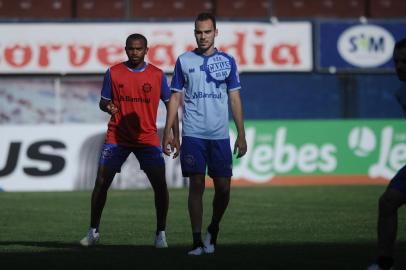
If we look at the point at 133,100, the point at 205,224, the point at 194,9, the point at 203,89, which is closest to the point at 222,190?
the point at 203,89

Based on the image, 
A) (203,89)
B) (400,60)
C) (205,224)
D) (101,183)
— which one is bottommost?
(205,224)

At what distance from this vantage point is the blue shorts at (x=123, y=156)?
11977 millimetres

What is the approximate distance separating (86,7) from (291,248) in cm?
2139

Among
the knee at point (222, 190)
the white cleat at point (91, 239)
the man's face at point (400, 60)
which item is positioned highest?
the man's face at point (400, 60)

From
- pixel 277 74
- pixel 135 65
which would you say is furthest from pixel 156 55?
pixel 135 65

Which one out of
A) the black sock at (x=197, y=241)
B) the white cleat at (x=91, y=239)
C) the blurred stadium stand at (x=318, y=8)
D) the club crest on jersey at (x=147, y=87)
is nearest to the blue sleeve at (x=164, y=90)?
the club crest on jersey at (x=147, y=87)

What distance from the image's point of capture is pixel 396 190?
8812 mm

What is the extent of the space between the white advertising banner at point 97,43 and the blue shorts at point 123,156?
15.8m

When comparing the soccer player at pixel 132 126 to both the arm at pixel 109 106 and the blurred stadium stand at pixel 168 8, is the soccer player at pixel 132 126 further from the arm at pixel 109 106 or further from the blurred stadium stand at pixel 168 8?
the blurred stadium stand at pixel 168 8

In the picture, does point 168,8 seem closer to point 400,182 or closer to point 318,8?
point 318,8

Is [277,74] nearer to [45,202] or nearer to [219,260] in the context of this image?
[45,202]

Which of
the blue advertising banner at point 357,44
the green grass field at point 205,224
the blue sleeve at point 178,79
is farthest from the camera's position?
the blue advertising banner at point 357,44

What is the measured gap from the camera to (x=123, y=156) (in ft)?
39.5

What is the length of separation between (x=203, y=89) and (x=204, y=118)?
0.88 ft
